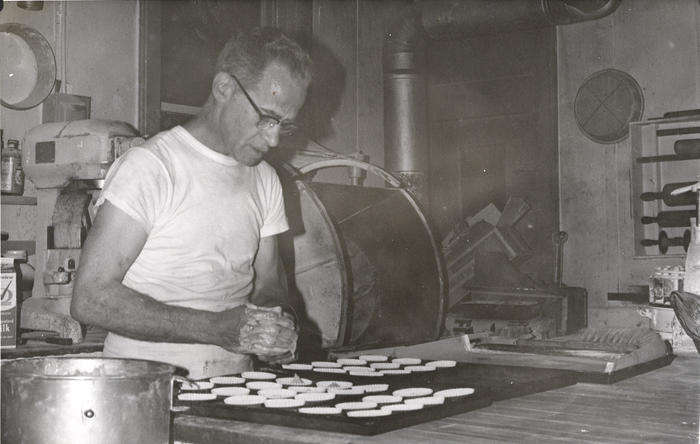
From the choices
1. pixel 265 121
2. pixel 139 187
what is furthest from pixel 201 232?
pixel 265 121

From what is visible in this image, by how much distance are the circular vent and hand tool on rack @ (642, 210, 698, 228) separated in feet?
2.61

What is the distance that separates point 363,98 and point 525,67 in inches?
50.4

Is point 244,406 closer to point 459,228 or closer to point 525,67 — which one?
point 459,228

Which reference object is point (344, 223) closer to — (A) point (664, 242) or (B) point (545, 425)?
(A) point (664, 242)

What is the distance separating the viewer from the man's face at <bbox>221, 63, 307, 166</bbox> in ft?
6.89

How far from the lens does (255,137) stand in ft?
6.99

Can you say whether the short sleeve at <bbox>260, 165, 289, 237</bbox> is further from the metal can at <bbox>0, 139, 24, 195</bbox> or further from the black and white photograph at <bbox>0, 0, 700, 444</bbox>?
the metal can at <bbox>0, 139, 24, 195</bbox>

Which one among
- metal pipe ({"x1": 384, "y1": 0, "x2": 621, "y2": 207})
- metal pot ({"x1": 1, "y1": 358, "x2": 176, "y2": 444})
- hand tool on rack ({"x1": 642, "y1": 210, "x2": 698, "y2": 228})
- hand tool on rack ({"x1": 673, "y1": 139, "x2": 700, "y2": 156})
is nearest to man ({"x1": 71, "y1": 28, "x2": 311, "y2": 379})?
metal pot ({"x1": 1, "y1": 358, "x2": 176, "y2": 444})

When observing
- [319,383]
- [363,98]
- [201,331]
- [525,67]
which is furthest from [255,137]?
[525,67]

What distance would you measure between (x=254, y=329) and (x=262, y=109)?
593mm

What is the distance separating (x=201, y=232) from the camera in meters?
2.08

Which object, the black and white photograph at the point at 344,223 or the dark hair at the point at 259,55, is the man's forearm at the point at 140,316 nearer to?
the black and white photograph at the point at 344,223

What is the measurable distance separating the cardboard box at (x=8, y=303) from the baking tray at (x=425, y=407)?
1.35m

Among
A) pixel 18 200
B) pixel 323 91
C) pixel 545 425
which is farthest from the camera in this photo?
pixel 323 91
